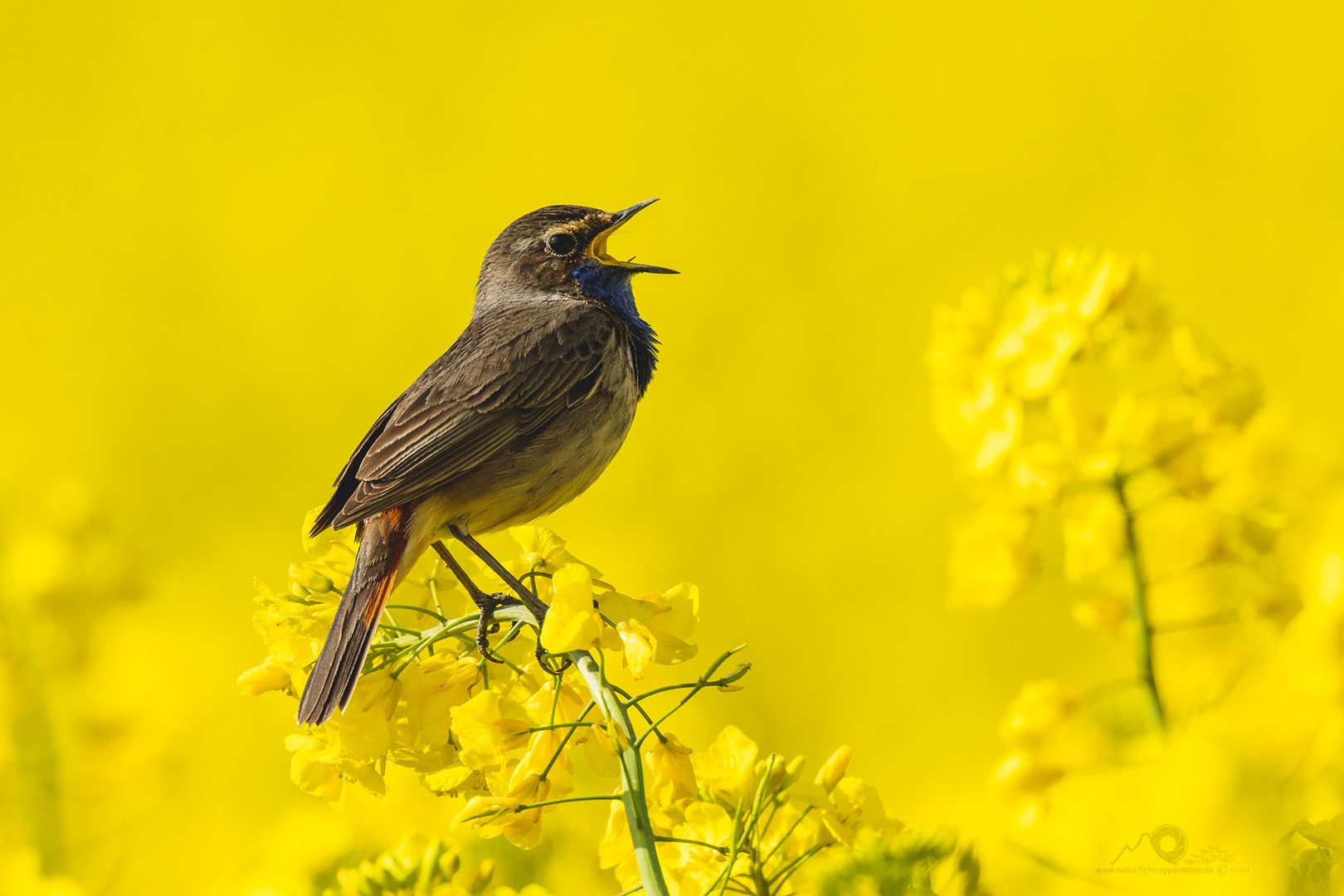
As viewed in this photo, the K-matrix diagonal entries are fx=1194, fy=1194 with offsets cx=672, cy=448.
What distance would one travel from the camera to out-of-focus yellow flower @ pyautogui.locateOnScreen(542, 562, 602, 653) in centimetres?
166

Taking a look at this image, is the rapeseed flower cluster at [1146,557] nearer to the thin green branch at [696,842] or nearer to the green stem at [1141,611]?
the green stem at [1141,611]

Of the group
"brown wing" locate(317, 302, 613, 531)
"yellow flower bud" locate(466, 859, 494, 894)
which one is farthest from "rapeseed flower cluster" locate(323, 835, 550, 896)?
"brown wing" locate(317, 302, 613, 531)

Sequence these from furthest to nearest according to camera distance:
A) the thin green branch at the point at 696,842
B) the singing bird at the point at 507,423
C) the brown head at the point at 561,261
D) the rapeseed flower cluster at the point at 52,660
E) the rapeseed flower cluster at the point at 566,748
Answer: the brown head at the point at 561,261 → the rapeseed flower cluster at the point at 52,660 → the singing bird at the point at 507,423 → the rapeseed flower cluster at the point at 566,748 → the thin green branch at the point at 696,842

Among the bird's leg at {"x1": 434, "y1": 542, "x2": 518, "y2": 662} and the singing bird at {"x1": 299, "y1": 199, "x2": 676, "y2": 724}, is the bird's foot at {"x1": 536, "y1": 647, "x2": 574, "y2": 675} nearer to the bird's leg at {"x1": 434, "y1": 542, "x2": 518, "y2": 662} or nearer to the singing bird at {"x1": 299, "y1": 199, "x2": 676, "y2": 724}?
the bird's leg at {"x1": 434, "y1": 542, "x2": 518, "y2": 662}

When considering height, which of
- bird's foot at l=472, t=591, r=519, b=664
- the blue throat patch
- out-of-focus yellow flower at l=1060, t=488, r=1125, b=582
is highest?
the blue throat patch

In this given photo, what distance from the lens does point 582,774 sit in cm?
332

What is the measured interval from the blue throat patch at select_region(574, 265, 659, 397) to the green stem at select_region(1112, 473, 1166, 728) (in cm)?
148

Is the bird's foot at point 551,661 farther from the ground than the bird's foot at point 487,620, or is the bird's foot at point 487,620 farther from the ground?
the bird's foot at point 487,620

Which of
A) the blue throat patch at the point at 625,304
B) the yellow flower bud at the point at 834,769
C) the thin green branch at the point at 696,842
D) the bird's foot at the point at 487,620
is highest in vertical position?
the blue throat patch at the point at 625,304

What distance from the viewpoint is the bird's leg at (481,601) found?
197 cm

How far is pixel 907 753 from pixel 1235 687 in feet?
8.37

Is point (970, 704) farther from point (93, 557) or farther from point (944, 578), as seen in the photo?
point (93, 557)

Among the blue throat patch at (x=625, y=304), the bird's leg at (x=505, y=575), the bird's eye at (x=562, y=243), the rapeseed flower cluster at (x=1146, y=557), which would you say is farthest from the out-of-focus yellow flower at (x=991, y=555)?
the bird's eye at (x=562, y=243)

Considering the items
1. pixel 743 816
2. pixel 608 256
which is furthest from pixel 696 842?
pixel 608 256
